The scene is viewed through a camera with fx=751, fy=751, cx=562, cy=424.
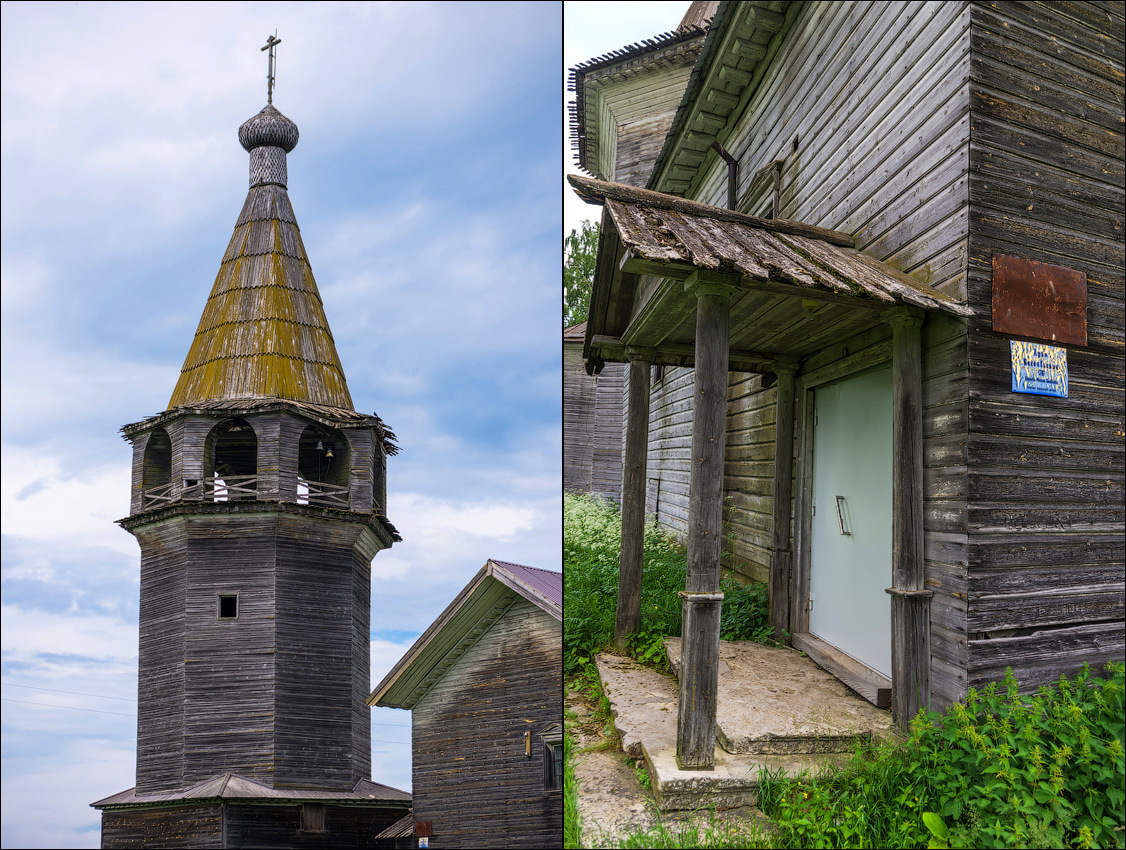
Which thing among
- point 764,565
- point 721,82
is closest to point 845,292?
point 764,565

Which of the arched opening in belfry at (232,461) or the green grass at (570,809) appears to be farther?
the arched opening in belfry at (232,461)

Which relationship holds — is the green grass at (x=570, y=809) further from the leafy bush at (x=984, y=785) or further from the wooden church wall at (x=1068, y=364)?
the wooden church wall at (x=1068, y=364)

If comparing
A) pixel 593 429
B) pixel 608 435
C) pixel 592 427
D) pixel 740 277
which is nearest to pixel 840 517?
pixel 740 277

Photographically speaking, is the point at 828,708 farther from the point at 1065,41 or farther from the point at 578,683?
the point at 1065,41

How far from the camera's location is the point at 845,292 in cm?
467

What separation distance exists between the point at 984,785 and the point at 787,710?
1364 mm

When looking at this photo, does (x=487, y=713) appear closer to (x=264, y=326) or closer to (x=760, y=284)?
(x=760, y=284)

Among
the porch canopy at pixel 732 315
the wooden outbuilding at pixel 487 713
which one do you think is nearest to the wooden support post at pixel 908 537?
the porch canopy at pixel 732 315

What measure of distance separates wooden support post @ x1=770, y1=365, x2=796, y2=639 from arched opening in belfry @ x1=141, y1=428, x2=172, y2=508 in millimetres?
15656

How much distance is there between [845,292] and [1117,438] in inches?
89.0

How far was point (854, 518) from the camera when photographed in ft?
20.7

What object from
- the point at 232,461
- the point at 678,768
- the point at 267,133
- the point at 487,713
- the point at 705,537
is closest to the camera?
the point at 678,768

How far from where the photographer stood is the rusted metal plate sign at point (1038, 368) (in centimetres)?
484

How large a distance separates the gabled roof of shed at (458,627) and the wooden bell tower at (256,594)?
595 cm
